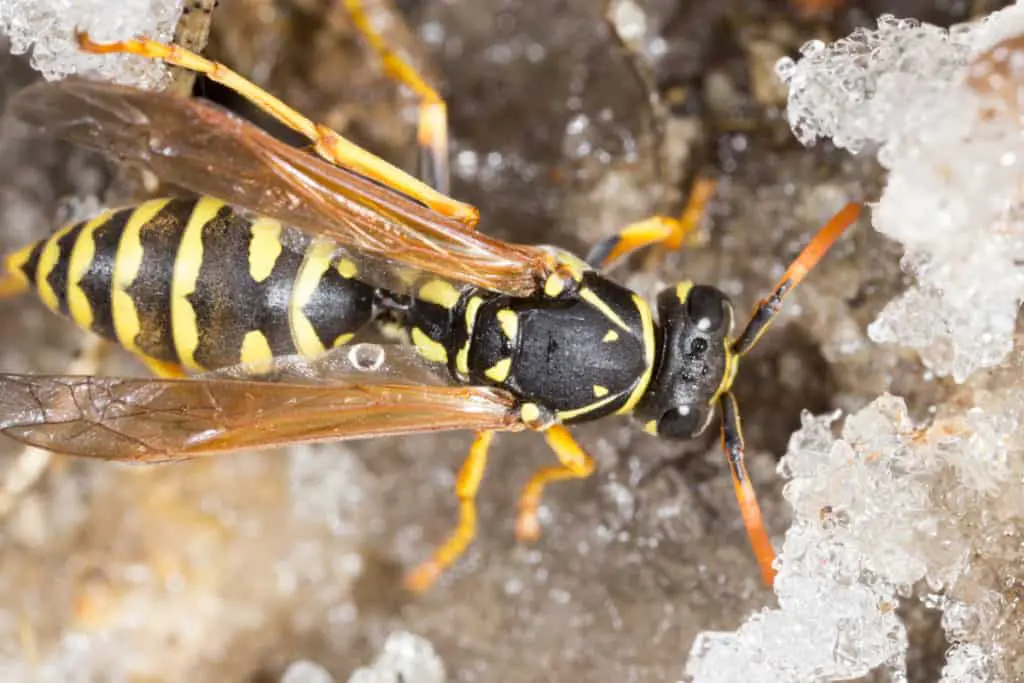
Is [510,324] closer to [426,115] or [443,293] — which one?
[443,293]

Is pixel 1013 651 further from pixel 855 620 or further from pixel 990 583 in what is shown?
pixel 855 620

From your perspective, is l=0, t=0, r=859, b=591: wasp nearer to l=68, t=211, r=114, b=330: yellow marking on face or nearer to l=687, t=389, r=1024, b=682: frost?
l=68, t=211, r=114, b=330: yellow marking on face

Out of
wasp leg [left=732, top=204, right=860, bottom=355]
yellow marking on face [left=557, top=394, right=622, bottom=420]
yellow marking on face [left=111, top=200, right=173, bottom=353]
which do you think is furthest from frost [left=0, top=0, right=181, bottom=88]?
wasp leg [left=732, top=204, right=860, bottom=355]

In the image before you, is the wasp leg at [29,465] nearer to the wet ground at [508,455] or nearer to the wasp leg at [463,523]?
the wet ground at [508,455]

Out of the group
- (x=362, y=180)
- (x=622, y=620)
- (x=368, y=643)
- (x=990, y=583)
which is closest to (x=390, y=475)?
(x=368, y=643)

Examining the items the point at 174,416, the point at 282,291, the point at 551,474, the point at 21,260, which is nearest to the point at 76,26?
the point at 21,260

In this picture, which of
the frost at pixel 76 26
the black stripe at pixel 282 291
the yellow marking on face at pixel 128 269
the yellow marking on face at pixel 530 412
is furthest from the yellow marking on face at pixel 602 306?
the frost at pixel 76 26
